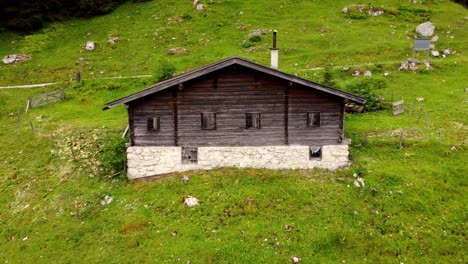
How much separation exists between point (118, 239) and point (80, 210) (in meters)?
4.09

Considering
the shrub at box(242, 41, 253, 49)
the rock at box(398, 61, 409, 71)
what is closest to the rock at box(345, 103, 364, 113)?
the rock at box(398, 61, 409, 71)

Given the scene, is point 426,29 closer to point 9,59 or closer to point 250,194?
point 250,194

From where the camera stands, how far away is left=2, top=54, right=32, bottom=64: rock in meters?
51.0

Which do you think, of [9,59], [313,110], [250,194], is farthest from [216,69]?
[9,59]

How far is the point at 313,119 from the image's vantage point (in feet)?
83.7

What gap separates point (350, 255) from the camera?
19750 mm

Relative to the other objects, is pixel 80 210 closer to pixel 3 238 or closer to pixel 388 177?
pixel 3 238

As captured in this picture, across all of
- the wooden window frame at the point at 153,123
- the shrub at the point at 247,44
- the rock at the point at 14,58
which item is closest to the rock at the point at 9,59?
the rock at the point at 14,58

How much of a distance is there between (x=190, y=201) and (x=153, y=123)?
19.6 ft

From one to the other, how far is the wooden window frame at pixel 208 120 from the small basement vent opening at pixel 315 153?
22.4 feet

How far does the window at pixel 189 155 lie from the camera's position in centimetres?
2575

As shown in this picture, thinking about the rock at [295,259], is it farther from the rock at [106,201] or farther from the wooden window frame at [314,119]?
the rock at [106,201]

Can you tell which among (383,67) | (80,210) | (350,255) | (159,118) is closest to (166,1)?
(383,67)

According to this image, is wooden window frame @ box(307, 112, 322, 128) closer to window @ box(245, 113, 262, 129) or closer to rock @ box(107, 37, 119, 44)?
window @ box(245, 113, 262, 129)
